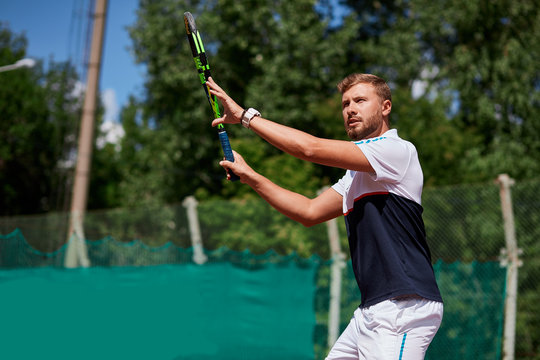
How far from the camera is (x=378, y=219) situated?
8.79 feet

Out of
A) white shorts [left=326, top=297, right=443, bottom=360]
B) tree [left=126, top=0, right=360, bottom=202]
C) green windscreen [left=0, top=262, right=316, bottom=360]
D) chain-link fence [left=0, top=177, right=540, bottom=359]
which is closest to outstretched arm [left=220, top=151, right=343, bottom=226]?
white shorts [left=326, top=297, right=443, bottom=360]

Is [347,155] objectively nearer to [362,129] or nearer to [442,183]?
[362,129]

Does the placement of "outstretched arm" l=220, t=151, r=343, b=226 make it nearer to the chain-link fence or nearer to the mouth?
the mouth

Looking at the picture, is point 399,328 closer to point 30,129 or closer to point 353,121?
point 353,121

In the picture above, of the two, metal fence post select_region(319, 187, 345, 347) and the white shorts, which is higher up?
the white shorts

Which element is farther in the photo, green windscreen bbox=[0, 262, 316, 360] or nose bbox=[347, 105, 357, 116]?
green windscreen bbox=[0, 262, 316, 360]

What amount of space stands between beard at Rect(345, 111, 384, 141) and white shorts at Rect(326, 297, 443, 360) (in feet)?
2.44

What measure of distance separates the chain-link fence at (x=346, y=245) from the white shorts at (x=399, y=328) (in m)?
4.02

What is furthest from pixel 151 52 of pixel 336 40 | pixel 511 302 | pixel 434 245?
pixel 511 302

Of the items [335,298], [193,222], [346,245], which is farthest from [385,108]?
[346,245]

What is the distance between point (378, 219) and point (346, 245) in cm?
655

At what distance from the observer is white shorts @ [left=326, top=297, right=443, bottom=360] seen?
2.58 metres

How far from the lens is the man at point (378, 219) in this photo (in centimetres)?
255

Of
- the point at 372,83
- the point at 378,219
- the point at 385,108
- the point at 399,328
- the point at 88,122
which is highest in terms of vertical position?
the point at 88,122
